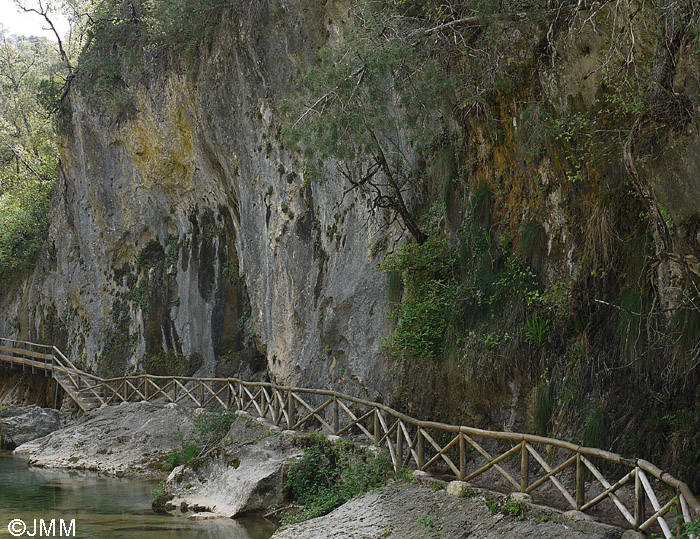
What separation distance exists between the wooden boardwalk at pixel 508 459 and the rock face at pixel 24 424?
3.82m

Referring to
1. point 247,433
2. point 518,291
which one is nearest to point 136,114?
point 247,433

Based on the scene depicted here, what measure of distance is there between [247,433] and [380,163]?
6025mm

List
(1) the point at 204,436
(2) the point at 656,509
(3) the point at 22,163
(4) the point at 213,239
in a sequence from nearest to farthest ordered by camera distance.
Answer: (2) the point at 656,509 < (1) the point at 204,436 < (4) the point at 213,239 < (3) the point at 22,163

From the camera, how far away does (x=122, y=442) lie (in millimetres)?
17812

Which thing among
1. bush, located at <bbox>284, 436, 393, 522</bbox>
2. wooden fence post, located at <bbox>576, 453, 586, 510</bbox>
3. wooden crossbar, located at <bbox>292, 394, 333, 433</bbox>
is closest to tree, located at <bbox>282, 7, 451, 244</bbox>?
wooden crossbar, located at <bbox>292, 394, 333, 433</bbox>

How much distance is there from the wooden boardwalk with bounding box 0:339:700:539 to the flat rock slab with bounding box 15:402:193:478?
0.71 meters

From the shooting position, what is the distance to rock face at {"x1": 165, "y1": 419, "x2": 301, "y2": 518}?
456 inches

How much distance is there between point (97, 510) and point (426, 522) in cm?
661

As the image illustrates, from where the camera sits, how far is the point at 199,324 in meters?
22.5

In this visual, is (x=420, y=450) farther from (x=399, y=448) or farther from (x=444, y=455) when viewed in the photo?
(x=444, y=455)

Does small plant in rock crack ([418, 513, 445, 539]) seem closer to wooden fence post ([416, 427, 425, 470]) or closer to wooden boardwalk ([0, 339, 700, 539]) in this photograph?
wooden boardwalk ([0, 339, 700, 539])

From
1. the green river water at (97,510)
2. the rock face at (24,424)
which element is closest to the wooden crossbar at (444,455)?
the green river water at (97,510)

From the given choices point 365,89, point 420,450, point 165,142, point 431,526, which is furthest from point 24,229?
point 431,526

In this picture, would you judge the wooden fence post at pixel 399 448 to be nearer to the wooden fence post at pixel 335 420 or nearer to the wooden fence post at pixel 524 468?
the wooden fence post at pixel 335 420
